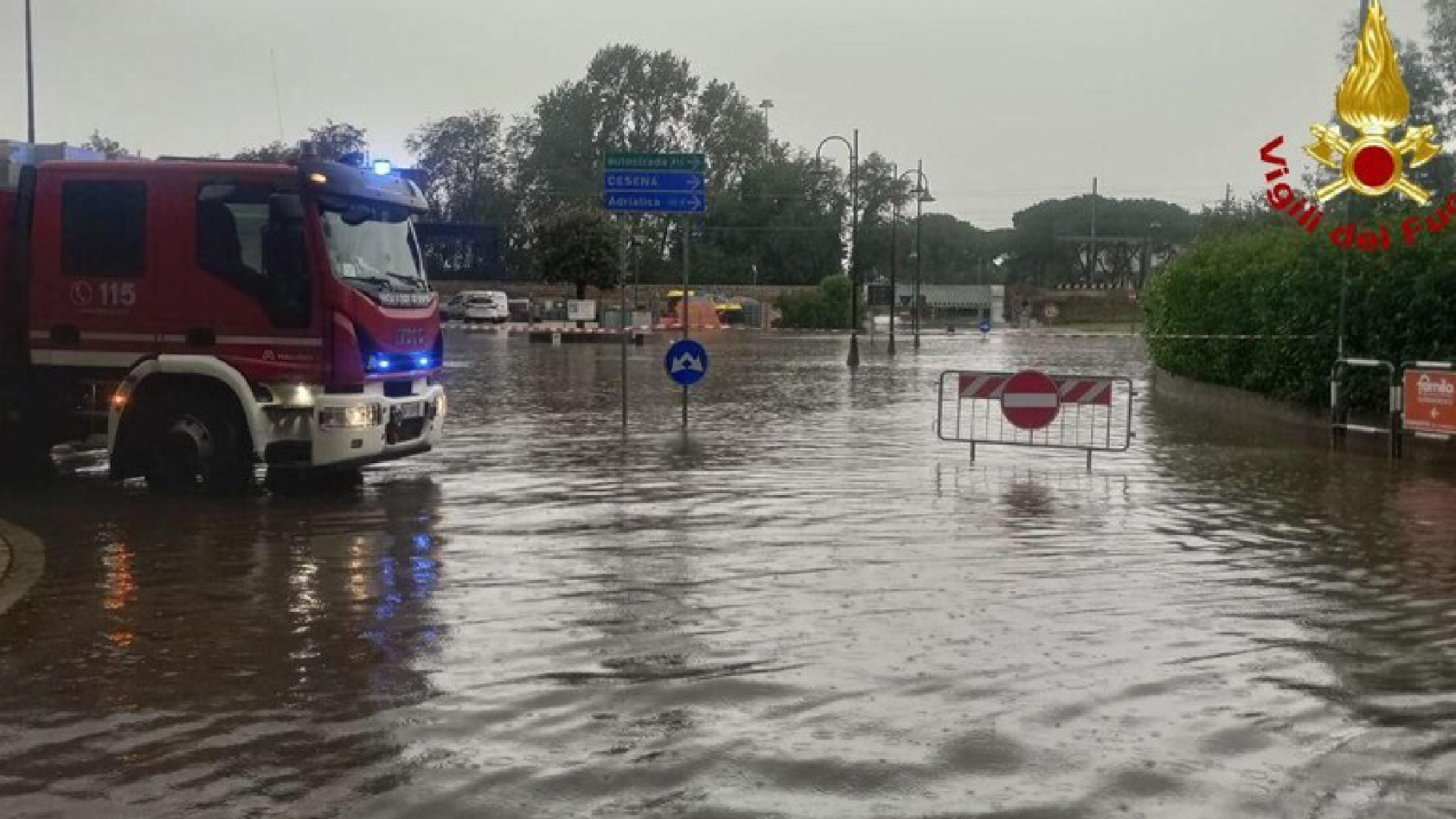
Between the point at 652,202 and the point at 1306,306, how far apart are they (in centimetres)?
907

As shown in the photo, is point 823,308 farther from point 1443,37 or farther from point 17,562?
point 17,562

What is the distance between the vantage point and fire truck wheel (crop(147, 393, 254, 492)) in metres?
13.6

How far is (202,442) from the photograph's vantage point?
44.8 feet

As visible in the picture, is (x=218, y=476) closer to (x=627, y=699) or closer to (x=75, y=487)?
(x=75, y=487)

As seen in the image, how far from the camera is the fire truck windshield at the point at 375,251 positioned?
1355 cm

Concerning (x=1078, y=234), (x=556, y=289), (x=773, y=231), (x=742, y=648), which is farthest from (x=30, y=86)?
(x=1078, y=234)

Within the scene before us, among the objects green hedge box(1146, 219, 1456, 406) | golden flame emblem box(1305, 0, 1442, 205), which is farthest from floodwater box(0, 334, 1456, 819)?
golden flame emblem box(1305, 0, 1442, 205)

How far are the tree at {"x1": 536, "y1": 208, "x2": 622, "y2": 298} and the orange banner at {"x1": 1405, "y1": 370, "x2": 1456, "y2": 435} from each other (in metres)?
63.3

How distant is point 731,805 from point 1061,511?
8.35 m

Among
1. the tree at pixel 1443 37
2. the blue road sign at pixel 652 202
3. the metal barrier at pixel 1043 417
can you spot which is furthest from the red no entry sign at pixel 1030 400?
the tree at pixel 1443 37

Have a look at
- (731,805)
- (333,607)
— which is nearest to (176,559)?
(333,607)

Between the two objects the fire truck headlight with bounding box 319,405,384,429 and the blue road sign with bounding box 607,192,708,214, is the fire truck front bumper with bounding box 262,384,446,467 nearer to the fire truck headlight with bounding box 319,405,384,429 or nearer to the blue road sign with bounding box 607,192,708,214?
the fire truck headlight with bounding box 319,405,384,429

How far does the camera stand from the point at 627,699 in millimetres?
6902

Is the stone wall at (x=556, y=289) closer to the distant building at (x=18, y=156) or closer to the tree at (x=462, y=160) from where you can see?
the tree at (x=462, y=160)
